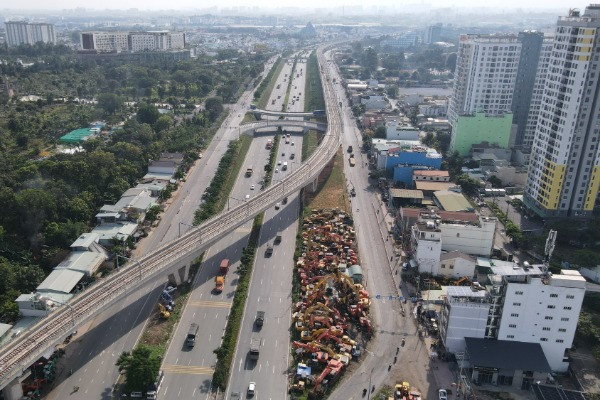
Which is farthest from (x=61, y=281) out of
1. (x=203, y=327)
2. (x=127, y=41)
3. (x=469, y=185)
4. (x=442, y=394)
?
(x=127, y=41)

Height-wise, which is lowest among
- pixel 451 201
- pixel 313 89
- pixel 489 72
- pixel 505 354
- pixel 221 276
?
pixel 221 276

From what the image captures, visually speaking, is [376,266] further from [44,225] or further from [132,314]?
[44,225]

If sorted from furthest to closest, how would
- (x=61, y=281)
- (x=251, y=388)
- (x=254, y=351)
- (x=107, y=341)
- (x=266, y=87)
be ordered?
(x=266, y=87)
(x=61, y=281)
(x=107, y=341)
(x=254, y=351)
(x=251, y=388)

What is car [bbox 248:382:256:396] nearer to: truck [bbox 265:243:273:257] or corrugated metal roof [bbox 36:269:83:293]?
corrugated metal roof [bbox 36:269:83:293]

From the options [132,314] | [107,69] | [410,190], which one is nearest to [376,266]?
[410,190]

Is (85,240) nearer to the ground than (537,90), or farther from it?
nearer to the ground

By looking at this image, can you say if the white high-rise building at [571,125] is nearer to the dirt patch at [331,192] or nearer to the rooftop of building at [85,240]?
the dirt patch at [331,192]

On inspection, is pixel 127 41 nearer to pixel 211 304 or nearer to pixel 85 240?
pixel 85 240

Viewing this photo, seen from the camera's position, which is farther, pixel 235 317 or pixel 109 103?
pixel 109 103
